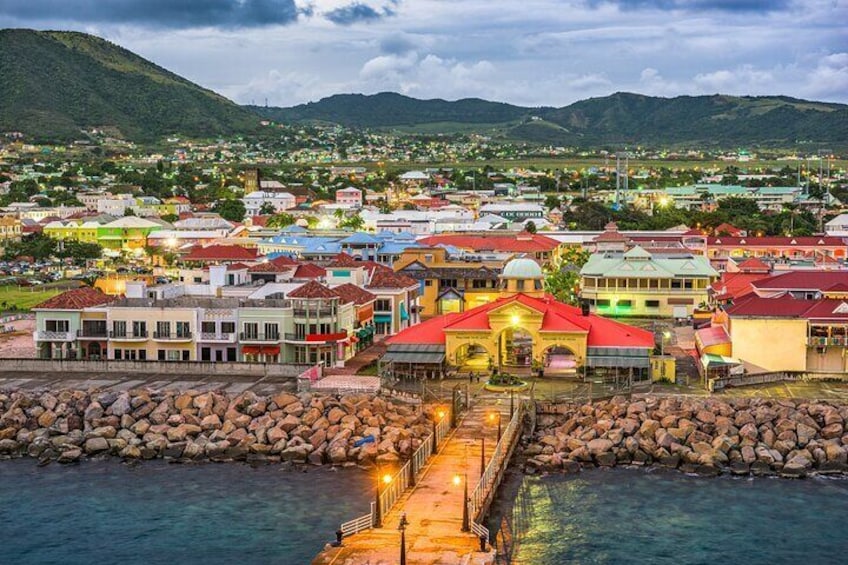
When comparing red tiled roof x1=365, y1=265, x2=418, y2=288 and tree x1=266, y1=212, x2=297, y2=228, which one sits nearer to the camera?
red tiled roof x1=365, y1=265, x2=418, y2=288

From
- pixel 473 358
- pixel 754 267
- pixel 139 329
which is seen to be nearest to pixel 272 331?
pixel 139 329

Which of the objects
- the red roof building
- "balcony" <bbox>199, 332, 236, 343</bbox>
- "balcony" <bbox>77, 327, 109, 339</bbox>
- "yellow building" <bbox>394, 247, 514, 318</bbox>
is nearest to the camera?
"balcony" <bbox>199, 332, 236, 343</bbox>

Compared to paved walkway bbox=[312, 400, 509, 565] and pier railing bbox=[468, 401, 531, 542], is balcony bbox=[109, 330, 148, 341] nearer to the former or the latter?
pier railing bbox=[468, 401, 531, 542]

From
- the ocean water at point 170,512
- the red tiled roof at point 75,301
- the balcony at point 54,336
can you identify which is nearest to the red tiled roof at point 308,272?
the red tiled roof at point 75,301

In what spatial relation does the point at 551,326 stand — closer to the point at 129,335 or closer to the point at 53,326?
the point at 129,335

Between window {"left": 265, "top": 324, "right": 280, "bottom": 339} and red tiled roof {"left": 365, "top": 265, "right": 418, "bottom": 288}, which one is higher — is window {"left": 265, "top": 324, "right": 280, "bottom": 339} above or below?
below

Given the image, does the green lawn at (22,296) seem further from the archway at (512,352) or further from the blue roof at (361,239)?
the archway at (512,352)

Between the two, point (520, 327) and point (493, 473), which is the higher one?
point (520, 327)

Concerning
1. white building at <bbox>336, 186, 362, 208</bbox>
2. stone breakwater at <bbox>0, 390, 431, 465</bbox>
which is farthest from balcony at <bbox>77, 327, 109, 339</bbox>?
white building at <bbox>336, 186, 362, 208</bbox>
